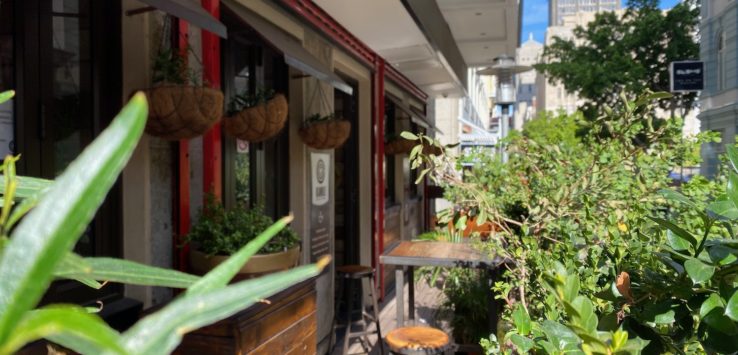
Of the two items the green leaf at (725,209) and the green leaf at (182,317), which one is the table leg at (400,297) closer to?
the green leaf at (725,209)

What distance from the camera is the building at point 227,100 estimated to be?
2262 millimetres

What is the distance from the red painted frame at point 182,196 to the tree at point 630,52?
1648 centimetres

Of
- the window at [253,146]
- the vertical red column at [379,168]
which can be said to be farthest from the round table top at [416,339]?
the vertical red column at [379,168]

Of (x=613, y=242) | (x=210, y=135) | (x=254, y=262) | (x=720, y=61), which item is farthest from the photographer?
(x=720, y=61)

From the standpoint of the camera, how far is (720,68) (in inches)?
810

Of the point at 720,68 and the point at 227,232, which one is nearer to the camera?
the point at 227,232

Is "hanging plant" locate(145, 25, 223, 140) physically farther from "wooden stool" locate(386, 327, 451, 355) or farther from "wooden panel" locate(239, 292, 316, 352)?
"wooden stool" locate(386, 327, 451, 355)

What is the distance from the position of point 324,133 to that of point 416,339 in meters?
1.79

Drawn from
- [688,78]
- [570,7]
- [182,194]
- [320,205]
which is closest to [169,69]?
[182,194]

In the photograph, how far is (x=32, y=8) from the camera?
2.21 meters

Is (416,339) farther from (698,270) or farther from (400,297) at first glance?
(698,270)

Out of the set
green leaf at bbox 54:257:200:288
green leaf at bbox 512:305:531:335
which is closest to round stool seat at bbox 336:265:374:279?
green leaf at bbox 512:305:531:335

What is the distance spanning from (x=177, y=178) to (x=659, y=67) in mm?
19508

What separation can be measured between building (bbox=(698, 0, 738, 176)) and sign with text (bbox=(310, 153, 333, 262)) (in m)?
16.5
